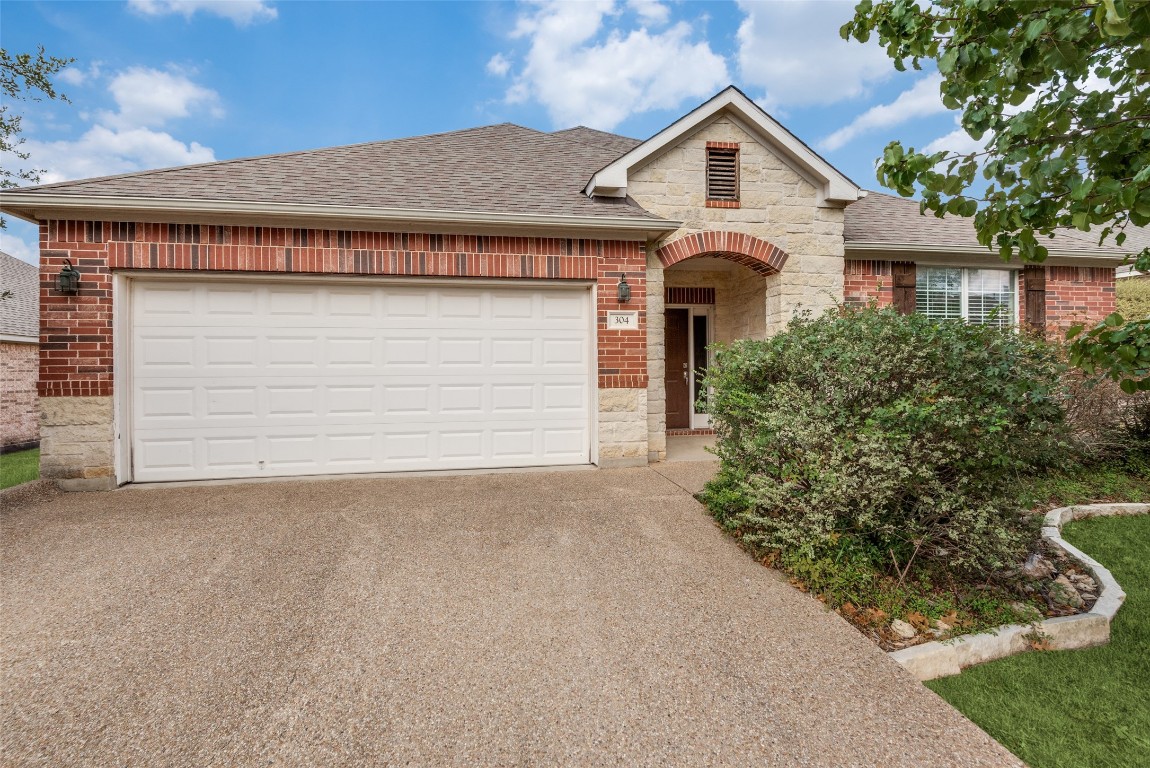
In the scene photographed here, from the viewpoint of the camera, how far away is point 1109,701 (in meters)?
2.60

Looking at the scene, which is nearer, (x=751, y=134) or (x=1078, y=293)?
(x=751, y=134)

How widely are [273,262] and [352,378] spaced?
1.61 metres

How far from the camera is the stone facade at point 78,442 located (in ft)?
18.4

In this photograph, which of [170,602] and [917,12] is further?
[170,602]

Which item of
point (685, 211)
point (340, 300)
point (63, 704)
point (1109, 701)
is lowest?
point (1109, 701)

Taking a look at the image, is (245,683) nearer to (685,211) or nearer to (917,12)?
(917,12)

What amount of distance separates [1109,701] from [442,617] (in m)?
3.54

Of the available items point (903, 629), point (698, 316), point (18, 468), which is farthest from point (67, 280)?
point (698, 316)

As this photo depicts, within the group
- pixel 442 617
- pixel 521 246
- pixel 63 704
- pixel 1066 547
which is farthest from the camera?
pixel 521 246

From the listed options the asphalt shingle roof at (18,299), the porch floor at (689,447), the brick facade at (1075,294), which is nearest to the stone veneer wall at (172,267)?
the porch floor at (689,447)

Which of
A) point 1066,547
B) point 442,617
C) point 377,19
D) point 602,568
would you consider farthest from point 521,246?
point 377,19

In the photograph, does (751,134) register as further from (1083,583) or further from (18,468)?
(18,468)

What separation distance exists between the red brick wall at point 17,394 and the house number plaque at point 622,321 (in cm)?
1417

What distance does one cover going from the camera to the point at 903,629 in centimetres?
304
